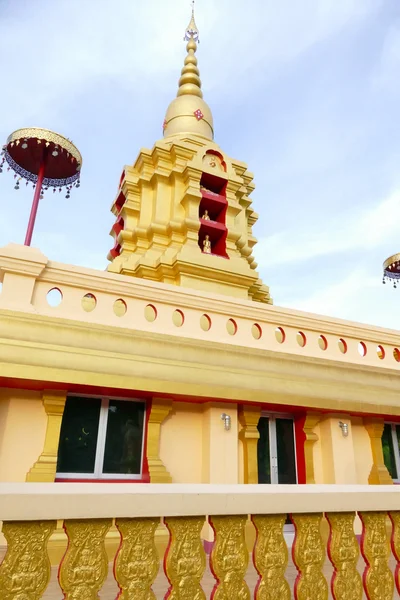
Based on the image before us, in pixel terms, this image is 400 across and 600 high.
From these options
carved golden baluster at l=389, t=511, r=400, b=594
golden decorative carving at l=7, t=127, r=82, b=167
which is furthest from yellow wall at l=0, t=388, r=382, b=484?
golden decorative carving at l=7, t=127, r=82, b=167

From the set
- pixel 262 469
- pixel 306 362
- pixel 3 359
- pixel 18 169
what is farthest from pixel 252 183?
pixel 3 359

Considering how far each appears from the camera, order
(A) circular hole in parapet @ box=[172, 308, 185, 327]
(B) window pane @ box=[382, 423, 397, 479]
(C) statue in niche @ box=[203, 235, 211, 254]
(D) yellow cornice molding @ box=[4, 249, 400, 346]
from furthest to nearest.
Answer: (C) statue in niche @ box=[203, 235, 211, 254], (B) window pane @ box=[382, 423, 397, 479], (A) circular hole in parapet @ box=[172, 308, 185, 327], (D) yellow cornice molding @ box=[4, 249, 400, 346]

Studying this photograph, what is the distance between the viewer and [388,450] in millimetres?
7992

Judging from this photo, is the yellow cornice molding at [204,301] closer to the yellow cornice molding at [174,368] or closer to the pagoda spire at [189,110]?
the yellow cornice molding at [174,368]

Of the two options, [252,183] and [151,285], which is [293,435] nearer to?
[151,285]

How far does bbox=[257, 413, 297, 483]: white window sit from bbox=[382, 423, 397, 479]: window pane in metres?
2.06

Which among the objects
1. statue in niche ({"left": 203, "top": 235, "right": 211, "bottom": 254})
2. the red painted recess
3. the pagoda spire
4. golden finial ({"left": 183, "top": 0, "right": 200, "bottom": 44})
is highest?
golden finial ({"left": 183, "top": 0, "right": 200, "bottom": 44})

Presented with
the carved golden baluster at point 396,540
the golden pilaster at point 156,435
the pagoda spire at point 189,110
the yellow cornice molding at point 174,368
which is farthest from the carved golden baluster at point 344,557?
the pagoda spire at point 189,110

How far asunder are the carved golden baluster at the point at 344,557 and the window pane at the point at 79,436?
165 inches

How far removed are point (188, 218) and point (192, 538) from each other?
31.4ft

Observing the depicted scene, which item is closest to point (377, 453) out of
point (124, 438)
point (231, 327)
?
point (231, 327)

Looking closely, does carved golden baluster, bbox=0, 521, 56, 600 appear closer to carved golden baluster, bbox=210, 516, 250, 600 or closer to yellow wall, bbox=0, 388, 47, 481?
carved golden baluster, bbox=210, 516, 250, 600

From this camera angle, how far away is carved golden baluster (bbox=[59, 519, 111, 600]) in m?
1.96

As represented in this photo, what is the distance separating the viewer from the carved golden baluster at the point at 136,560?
205 centimetres
